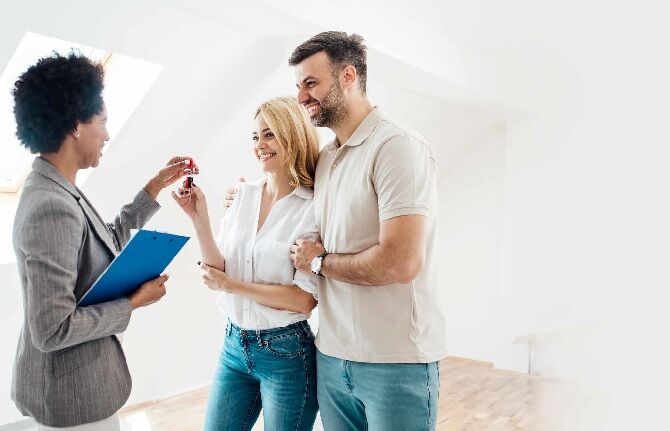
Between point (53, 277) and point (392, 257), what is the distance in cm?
74

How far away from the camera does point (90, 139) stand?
140cm

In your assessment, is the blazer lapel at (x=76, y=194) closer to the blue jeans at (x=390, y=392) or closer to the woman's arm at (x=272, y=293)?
the woman's arm at (x=272, y=293)

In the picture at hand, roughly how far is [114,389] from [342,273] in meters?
0.60

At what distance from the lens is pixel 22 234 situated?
4.01 ft

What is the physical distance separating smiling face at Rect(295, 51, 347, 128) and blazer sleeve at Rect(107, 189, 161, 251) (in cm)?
59

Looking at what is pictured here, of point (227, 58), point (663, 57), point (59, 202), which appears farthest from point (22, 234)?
point (663, 57)

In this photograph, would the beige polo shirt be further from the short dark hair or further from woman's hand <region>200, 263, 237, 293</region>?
woman's hand <region>200, 263, 237, 293</region>

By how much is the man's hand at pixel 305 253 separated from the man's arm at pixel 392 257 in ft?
0.35

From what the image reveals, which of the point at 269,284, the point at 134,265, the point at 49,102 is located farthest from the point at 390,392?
the point at 49,102

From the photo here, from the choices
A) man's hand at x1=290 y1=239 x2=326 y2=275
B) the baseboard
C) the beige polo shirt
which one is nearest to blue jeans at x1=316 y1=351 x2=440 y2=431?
the beige polo shirt

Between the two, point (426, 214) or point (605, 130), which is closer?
point (426, 214)

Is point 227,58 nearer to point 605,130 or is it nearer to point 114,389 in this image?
point 114,389

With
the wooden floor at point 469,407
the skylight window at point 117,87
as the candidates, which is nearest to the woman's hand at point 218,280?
the wooden floor at point 469,407

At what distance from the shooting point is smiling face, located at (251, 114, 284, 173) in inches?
67.6
